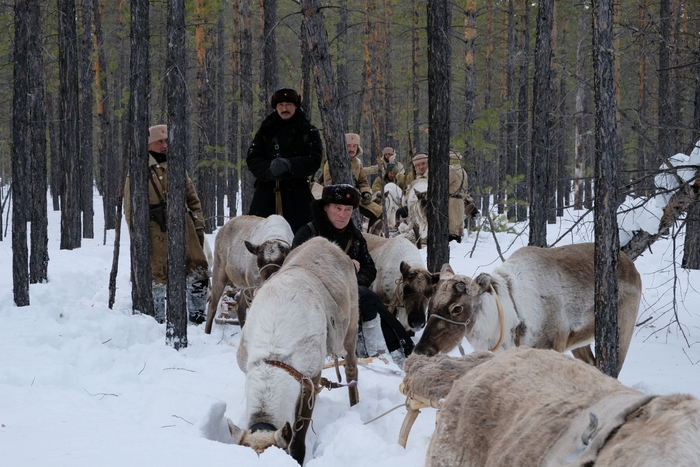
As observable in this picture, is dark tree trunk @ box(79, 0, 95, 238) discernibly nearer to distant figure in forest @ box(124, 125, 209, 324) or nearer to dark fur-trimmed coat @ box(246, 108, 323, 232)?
distant figure in forest @ box(124, 125, 209, 324)

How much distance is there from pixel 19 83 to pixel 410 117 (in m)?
25.1

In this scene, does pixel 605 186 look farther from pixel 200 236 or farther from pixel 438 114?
pixel 200 236

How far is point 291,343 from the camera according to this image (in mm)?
4242

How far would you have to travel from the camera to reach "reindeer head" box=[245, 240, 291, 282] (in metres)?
6.80

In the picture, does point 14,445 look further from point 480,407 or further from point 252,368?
point 480,407

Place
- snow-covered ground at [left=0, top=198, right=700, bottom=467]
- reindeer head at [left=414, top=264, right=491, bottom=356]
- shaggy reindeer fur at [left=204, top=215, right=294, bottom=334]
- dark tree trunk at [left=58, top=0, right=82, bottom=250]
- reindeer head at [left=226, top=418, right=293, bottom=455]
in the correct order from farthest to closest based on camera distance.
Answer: dark tree trunk at [left=58, top=0, right=82, bottom=250]
shaggy reindeer fur at [left=204, top=215, right=294, bottom=334]
reindeer head at [left=414, top=264, right=491, bottom=356]
reindeer head at [left=226, top=418, right=293, bottom=455]
snow-covered ground at [left=0, top=198, right=700, bottom=467]

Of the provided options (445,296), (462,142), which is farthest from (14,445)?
(462,142)

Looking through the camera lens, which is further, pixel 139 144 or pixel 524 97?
pixel 524 97

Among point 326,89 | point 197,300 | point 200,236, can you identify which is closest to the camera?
point 326,89

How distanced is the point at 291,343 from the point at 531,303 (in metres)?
2.44

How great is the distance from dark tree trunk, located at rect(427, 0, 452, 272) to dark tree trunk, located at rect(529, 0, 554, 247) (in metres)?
2.33

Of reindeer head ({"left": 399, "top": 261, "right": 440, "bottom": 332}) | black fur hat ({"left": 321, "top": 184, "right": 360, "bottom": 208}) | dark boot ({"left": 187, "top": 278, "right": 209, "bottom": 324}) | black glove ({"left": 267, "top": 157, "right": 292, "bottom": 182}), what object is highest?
black glove ({"left": 267, "top": 157, "right": 292, "bottom": 182})

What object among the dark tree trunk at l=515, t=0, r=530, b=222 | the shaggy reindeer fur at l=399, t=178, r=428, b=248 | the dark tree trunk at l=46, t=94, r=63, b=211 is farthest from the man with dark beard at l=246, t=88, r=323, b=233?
the dark tree trunk at l=46, t=94, r=63, b=211

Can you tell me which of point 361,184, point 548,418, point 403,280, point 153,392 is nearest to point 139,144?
point 403,280
